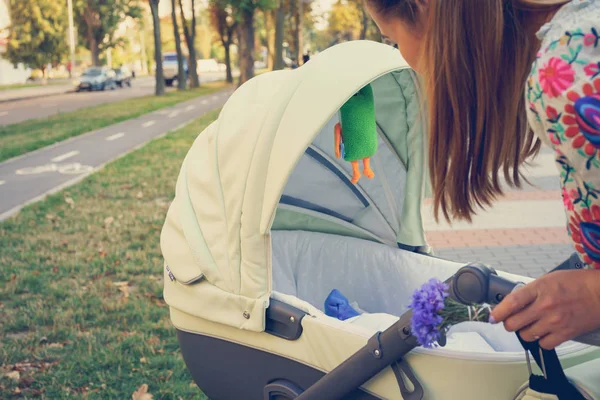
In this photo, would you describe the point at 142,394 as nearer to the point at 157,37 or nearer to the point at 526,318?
the point at 526,318

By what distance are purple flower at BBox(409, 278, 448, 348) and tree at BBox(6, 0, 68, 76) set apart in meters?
48.3

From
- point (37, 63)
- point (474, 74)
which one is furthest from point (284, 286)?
point (37, 63)

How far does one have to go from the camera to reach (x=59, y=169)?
9875 millimetres

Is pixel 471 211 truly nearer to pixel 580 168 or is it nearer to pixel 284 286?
pixel 580 168

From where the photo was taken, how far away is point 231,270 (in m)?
2.67

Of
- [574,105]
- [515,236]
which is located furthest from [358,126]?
[515,236]

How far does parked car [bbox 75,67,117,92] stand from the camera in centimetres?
3500

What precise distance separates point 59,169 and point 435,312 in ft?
29.1

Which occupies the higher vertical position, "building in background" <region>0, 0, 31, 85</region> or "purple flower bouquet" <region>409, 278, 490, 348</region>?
Answer: "building in background" <region>0, 0, 31, 85</region>

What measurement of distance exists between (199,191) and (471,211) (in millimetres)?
1314

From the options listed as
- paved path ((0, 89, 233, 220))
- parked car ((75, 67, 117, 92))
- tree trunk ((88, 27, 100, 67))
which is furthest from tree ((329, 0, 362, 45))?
paved path ((0, 89, 233, 220))

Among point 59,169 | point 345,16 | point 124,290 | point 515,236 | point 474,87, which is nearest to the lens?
point 474,87

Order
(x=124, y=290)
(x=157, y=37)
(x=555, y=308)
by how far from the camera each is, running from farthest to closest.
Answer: (x=157, y=37) → (x=124, y=290) → (x=555, y=308)

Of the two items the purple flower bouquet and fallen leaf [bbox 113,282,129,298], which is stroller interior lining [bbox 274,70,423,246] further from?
the purple flower bouquet
